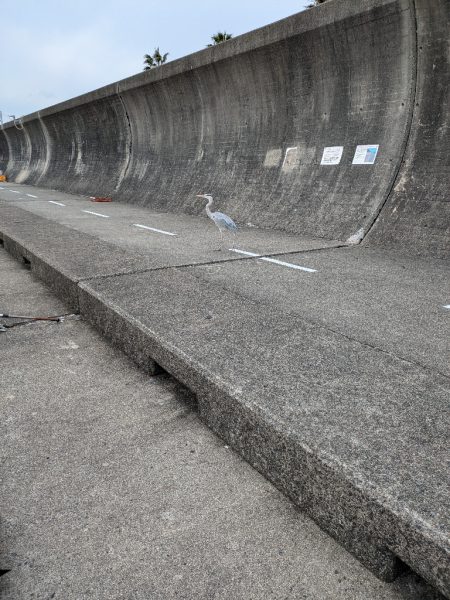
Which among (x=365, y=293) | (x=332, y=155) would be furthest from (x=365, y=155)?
(x=365, y=293)

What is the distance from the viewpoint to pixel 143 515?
211 cm

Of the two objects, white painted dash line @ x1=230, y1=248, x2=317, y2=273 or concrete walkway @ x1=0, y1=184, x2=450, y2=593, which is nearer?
concrete walkway @ x1=0, y1=184, x2=450, y2=593

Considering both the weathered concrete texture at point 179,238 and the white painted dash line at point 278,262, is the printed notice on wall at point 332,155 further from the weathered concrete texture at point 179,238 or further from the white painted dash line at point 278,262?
the white painted dash line at point 278,262

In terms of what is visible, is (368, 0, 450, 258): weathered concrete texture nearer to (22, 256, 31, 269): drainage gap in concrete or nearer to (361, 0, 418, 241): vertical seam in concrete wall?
(361, 0, 418, 241): vertical seam in concrete wall

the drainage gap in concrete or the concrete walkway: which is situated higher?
the concrete walkway

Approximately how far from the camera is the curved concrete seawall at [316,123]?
276 inches

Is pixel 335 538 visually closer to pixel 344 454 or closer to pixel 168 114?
pixel 344 454

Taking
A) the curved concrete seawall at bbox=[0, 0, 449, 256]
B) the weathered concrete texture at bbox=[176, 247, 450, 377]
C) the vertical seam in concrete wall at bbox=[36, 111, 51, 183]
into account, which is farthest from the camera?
the vertical seam in concrete wall at bbox=[36, 111, 51, 183]

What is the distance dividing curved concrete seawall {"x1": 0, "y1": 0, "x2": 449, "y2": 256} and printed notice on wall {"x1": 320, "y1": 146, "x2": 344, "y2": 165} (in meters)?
0.11

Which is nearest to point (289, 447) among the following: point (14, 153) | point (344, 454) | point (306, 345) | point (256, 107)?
point (344, 454)

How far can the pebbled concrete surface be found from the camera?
177 cm

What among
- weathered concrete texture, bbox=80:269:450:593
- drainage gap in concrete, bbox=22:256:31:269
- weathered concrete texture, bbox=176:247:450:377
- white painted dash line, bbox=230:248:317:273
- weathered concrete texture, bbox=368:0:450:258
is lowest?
drainage gap in concrete, bbox=22:256:31:269

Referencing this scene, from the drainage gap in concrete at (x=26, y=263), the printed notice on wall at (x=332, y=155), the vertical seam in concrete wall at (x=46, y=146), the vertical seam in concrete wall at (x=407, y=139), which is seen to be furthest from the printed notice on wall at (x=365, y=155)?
the vertical seam in concrete wall at (x=46, y=146)

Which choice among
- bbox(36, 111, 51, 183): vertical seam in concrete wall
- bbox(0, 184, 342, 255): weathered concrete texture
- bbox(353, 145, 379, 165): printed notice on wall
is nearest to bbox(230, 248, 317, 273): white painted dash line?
bbox(0, 184, 342, 255): weathered concrete texture
